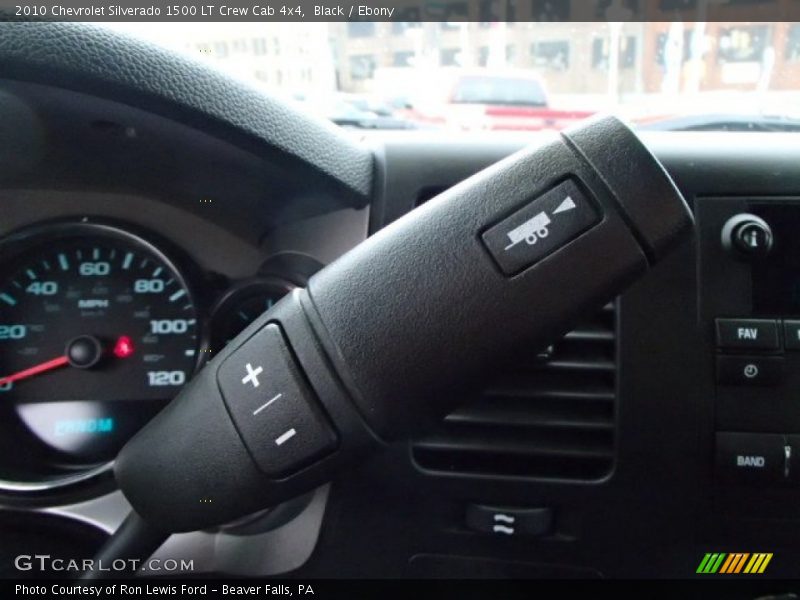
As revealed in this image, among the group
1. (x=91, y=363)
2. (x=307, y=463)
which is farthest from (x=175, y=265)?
(x=307, y=463)

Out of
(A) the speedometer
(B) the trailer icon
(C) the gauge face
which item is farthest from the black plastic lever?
(A) the speedometer

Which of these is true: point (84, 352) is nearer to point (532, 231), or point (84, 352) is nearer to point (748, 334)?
point (532, 231)

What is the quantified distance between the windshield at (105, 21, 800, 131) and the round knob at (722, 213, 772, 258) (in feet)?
0.91

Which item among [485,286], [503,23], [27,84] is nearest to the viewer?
[485,286]

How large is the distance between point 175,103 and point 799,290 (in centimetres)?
100

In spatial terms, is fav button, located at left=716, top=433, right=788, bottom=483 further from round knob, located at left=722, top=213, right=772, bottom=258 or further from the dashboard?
round knob, located at left=722, top=213, right=772, bottom=258

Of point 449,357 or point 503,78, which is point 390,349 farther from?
point 503,78

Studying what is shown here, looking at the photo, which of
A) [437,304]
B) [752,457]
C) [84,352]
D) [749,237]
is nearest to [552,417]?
[752,457]

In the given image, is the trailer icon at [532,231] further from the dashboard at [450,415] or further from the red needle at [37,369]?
the red needle at [37,369]

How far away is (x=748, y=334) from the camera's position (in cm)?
128

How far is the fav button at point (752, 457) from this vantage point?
4.18ft

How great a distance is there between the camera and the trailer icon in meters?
0.85

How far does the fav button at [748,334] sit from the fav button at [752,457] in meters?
0.14

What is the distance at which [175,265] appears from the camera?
4.78 ft
